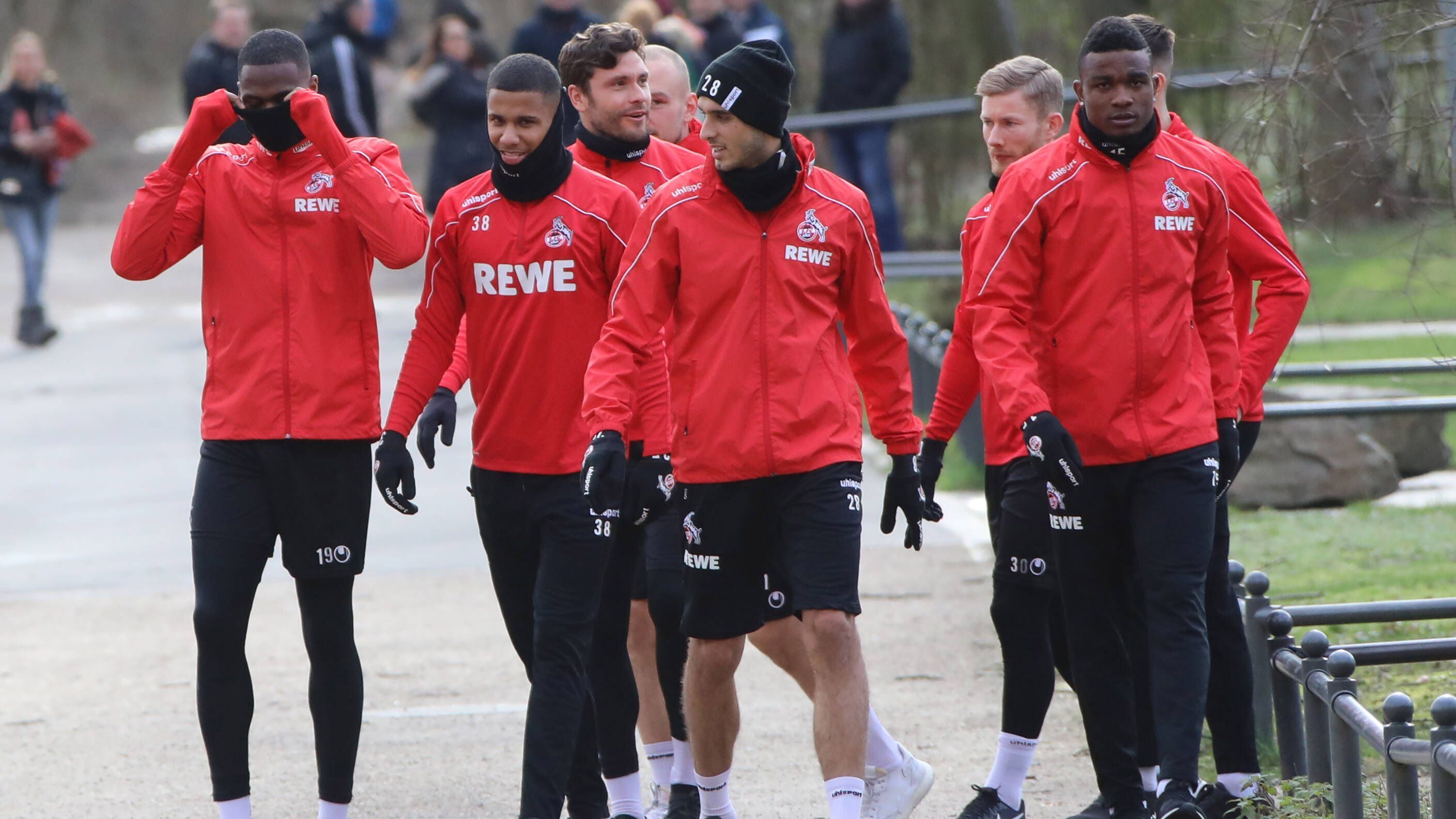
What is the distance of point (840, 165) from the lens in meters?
14.7

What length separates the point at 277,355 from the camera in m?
5.06

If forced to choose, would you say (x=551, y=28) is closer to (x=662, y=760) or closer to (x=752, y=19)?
(x=752, y=19)

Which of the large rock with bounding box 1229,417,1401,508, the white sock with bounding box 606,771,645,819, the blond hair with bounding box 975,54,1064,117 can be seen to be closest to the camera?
the white sock with bounding box 606,771,645,819

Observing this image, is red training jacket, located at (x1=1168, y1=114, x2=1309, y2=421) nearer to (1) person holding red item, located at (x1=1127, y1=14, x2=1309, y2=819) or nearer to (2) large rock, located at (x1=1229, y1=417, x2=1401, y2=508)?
(1) person holding red item, located at (x1=1127, y1=14, x2=1309, y2=819)

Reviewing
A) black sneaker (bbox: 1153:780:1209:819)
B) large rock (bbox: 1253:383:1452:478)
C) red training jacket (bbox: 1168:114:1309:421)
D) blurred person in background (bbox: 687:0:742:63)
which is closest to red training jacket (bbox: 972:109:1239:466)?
red training jacket (bbox: 1168:114:1309:421)

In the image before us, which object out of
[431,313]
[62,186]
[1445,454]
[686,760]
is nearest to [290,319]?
[431,313]

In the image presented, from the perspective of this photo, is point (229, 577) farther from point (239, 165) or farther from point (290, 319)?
point (239, 165)

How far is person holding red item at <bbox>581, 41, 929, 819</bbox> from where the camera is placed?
4828mm

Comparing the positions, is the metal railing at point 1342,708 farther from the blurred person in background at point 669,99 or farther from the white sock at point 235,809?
the white sock at point 235,809

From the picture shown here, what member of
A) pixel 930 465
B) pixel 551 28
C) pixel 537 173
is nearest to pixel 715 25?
pixel 551 28

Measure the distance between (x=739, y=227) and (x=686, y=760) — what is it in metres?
1.64

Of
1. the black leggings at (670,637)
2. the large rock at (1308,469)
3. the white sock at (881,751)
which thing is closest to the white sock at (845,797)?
the white sock at (881,751)

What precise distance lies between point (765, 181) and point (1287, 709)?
2.07m

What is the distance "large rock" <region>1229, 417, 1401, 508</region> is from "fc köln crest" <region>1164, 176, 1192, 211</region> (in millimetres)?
5359
